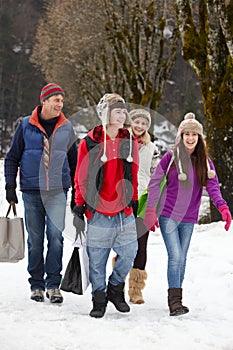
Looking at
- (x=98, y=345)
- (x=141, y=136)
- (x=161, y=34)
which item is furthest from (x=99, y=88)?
(x=98, y=345)

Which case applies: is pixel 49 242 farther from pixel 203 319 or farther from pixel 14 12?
pixel 14 12

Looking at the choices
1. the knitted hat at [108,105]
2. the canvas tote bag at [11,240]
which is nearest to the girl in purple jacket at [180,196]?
the knitted hat at [108,105]

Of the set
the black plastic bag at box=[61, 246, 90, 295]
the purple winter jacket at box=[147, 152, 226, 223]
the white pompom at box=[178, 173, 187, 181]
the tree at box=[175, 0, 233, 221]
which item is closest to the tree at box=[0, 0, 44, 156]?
the tree at box=[175, 0, 233, 221]

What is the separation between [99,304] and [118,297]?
25 centimetres

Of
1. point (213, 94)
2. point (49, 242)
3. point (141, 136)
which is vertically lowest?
point (49, 242)

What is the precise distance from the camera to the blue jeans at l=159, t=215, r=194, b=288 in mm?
5762

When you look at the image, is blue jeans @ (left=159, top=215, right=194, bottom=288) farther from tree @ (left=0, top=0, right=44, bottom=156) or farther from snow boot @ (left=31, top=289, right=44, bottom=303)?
tree @ (left=0, top=0, right=44, bottom=156)

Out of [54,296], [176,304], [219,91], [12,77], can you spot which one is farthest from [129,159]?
[12,77]

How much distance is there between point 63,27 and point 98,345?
2710 cm

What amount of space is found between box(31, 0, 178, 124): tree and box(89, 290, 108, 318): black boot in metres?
13.4

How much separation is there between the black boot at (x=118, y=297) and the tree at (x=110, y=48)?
13262 millimetres

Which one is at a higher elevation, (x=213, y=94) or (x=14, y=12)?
(x=14, y=12)

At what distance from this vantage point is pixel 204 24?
40.7 feet

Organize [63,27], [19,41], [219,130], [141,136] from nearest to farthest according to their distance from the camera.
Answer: [141,136]
[219,130]
[63,27]
[19,41]
